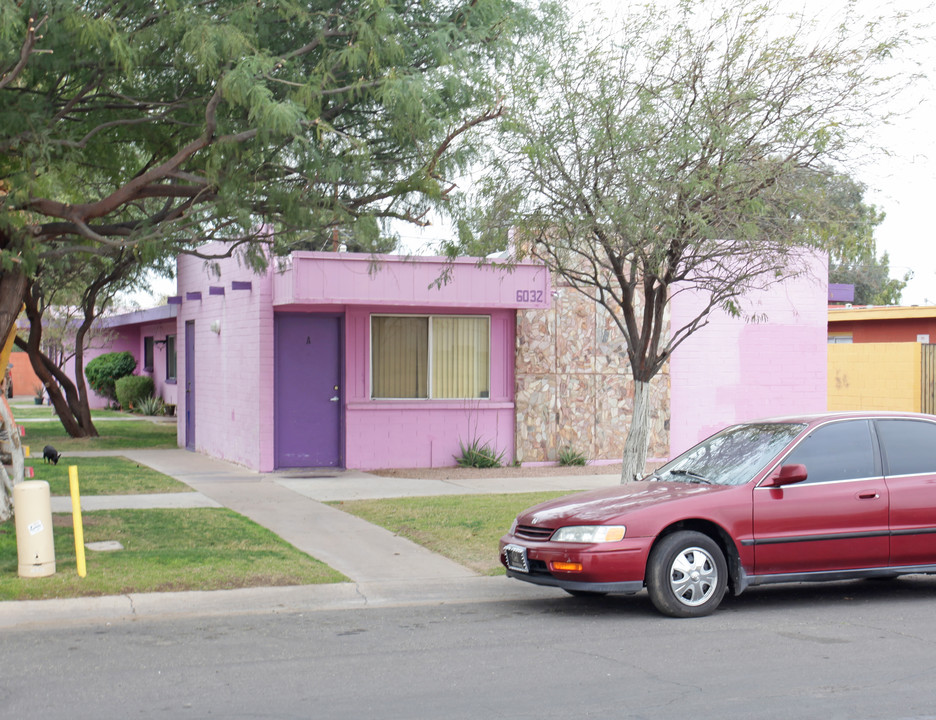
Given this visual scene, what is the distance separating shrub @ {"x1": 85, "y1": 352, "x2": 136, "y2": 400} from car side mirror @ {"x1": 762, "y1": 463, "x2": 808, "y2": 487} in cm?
3009

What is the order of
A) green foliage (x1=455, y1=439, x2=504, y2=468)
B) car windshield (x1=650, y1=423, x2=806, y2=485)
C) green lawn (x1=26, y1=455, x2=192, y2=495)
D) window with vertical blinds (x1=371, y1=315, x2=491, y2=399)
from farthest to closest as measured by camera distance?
green foliage (x1=455, y1=439, x2=504, y2=468) < window with vertical blinds (x1=371, y1=315, x2=491, y2=399) < green lawn (x1=26, y1=455, x2=192, y2=495) < car windshield (x1=650, y1=423, x2=806, y2=485)

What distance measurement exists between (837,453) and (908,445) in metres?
0.65

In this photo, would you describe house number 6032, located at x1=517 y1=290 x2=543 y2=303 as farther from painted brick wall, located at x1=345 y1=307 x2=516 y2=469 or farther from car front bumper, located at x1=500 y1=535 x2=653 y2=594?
car front bumper, located at x1=500 y1=535 x2=653 y2=594

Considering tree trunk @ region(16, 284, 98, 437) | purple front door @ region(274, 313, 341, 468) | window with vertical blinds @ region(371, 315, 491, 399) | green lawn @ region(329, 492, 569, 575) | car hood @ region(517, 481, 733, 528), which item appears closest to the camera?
car hood @ region(517, 481, 733, 528)

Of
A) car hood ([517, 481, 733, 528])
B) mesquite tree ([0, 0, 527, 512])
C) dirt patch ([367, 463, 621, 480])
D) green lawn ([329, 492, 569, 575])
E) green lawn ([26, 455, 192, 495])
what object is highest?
mesquite tree ([0, 0, 527, 512])

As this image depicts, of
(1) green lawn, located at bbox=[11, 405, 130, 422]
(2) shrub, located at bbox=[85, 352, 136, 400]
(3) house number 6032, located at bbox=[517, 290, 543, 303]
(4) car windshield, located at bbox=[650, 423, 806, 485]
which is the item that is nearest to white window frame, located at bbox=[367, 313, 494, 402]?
(3) house number 6032, located at bbox=[517, 290, 543, 303]

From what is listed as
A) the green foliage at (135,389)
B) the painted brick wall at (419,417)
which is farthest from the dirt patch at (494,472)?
the green foliage at (135,389)

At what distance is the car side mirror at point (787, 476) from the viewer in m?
8.02

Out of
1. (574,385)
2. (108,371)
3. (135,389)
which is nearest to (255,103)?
(574,385)

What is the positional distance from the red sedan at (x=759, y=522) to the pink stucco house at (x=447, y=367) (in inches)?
302

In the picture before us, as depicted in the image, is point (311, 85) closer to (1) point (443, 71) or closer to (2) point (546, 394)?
(1) point (443, 71)

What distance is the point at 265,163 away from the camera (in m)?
10.8

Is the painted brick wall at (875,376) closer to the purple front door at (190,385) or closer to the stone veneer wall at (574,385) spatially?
the stone veneer wall at (574,385)

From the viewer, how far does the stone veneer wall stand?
18.1 m
